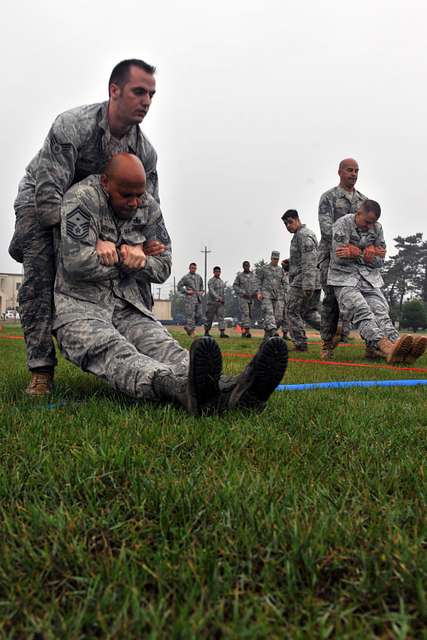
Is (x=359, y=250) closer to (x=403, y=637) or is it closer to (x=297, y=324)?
(x=297, y=324)

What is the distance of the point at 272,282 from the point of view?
13.1 metres

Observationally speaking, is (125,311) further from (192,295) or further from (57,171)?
(192,295)

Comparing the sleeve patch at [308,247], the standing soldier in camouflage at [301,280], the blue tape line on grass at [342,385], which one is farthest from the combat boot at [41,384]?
the sleeve patch at [308,247]

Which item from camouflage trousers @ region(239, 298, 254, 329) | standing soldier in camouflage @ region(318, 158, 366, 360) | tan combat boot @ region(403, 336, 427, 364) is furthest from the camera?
camouflage trousers @ region(239, 298, 254, 329)

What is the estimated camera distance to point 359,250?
6.38 m

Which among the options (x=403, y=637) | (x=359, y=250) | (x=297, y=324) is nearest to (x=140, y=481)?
(x=403, y=637)

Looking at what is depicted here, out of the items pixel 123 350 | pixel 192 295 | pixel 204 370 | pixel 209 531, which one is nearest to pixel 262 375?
pixel 204 370

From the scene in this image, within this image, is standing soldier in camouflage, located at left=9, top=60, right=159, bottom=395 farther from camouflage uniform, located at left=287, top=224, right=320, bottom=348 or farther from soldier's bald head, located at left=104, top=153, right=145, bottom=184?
camouflage uniform, located at left=287, top=224, right=320, bottom=348

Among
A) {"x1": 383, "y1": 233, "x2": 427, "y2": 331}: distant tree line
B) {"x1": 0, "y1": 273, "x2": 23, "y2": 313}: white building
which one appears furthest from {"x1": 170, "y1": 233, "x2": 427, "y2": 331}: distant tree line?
{"x1": 0, "y1": 273, "x2": 23, "y2": 313}: white building

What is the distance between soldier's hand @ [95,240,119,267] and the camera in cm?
273

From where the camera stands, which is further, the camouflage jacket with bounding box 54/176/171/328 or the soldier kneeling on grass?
the camouflage jacket with bounding box 54/176/171/328

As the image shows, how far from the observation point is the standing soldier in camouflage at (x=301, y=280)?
8.28m

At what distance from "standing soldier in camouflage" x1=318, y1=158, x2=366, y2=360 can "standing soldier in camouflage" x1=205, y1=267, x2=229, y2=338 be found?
783 centimetres

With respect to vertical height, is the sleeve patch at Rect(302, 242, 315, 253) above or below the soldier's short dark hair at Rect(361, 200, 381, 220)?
below
